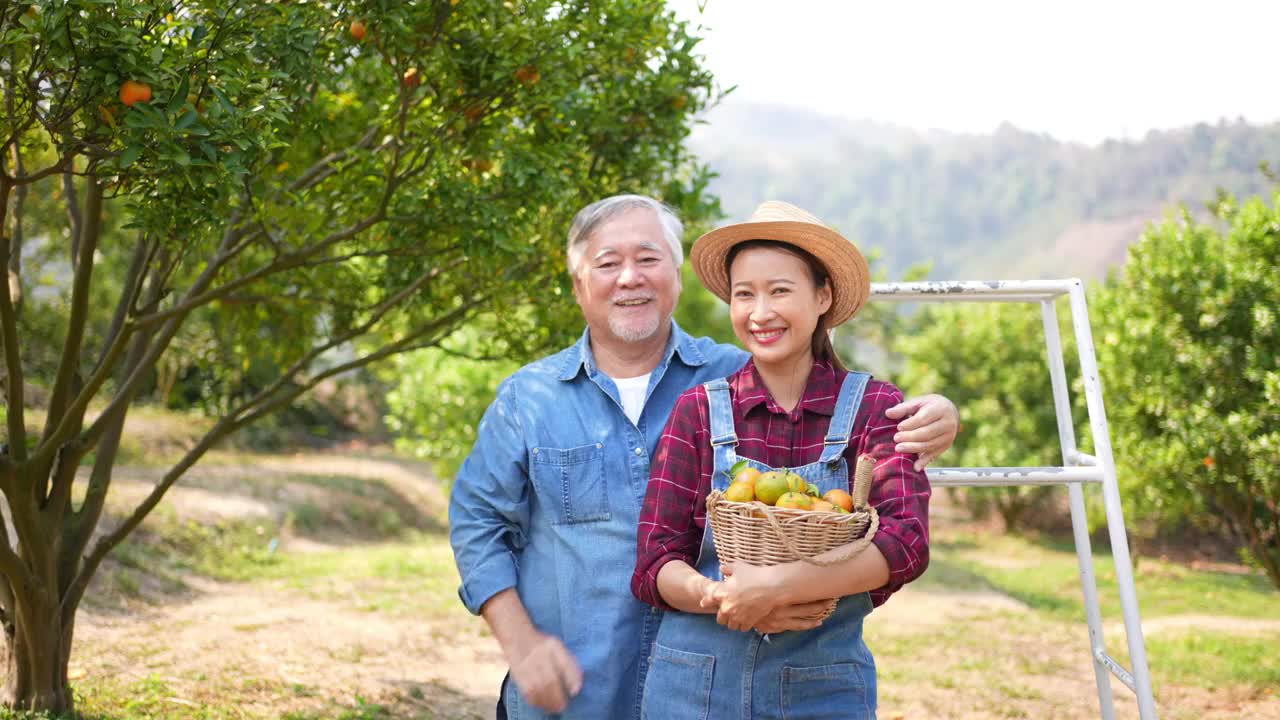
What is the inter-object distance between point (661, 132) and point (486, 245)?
1.19 meters

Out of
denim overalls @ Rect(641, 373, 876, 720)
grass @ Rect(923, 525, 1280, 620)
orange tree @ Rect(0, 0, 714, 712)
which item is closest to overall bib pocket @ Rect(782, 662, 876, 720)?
denim overalls @ Rect(641, 373, 876, 720)

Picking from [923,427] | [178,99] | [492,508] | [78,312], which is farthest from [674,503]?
[78,312]

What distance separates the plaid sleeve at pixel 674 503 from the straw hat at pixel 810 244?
0.38 m

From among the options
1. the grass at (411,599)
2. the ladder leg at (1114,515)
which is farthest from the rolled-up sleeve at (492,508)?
the grass at (411,599)

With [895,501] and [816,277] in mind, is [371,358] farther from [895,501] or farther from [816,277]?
[895,501]

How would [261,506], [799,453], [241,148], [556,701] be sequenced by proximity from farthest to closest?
[261,506], [241,148], [556,701], [799,453]

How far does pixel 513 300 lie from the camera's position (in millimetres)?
5121

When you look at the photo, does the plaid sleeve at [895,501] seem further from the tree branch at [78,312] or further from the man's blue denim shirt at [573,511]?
the tree branch at [78,312]

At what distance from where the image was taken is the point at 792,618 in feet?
6.91

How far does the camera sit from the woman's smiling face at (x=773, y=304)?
231cm

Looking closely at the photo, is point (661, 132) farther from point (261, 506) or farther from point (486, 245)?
point (261, 506)

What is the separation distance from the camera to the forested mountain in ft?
276

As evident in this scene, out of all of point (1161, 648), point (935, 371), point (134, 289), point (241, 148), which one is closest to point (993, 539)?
point (935, 371)

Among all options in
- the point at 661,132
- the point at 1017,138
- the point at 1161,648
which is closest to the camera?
the point at 661,132
